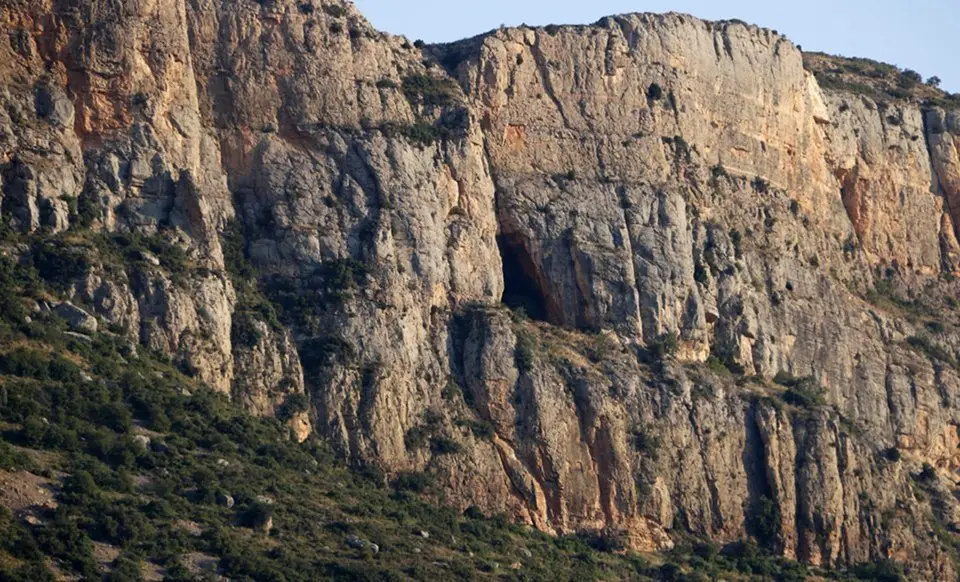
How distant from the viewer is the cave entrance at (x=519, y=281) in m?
103

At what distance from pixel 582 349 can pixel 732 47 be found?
16434mm

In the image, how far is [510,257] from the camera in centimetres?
10438

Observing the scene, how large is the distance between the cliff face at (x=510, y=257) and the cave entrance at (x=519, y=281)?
0.39 feet

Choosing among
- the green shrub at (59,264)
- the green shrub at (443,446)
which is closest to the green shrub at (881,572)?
the green shrub at (443,446)

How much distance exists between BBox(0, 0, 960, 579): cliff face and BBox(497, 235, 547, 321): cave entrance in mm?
118

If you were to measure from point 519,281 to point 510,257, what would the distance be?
0.86 metres

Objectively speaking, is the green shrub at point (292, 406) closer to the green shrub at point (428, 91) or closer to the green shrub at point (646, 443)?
the green shrub at point (646, 443)

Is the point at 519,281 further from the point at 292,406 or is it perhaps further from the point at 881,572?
the point at 881,572

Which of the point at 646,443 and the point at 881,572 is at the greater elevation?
the point at 646,443

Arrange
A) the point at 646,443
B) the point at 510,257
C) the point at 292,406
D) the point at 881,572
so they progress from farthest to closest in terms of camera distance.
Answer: the point at 510,257 < the point at 881,572 < the point at 646,443 < the point at 292,406

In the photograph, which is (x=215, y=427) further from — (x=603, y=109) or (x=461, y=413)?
(x=603, y=109)

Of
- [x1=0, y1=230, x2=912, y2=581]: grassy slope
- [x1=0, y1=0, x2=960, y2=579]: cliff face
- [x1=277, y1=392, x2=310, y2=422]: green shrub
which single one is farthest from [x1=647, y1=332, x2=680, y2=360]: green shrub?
[x1=277, y1=392, x2=310, y2=422]: green shrub

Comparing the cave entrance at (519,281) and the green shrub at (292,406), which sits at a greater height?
the cave entrance at (519,281)

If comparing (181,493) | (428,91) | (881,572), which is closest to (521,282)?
(428,91)
